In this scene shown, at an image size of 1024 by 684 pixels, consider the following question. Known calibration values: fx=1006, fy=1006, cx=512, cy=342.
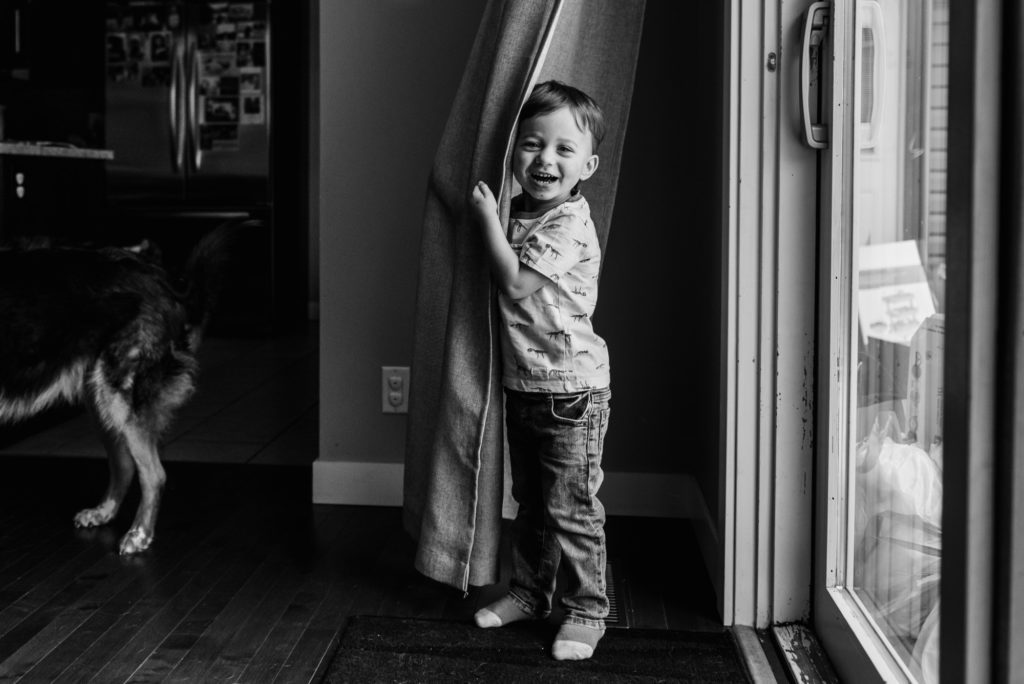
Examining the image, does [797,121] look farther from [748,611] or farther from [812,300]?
[748,611]

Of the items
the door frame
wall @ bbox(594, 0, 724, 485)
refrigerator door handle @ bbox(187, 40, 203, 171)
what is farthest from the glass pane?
refrigerator door handle @ bbox(187, 40, 203, 171)

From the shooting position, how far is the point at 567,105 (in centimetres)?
183

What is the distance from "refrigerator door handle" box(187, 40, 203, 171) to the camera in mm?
6105

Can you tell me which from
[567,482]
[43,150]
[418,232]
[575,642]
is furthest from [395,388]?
[43,150]

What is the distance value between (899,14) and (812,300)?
1.85ft

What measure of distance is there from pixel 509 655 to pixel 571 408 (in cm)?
47

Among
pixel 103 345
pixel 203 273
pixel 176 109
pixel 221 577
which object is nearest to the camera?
pixel 221 577

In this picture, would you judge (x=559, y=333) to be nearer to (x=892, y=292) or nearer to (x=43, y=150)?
(x=892, y=292)

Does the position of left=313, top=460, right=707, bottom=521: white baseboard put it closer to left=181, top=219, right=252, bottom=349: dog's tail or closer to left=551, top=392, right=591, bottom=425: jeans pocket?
left=181, top=219, right=252, bottom=349: dog's tail

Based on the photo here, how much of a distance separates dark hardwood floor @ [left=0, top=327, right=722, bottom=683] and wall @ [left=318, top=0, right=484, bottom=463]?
313mm

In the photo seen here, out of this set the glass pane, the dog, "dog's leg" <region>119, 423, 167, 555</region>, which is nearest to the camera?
the glass pane

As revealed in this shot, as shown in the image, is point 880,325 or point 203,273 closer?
point 880,325

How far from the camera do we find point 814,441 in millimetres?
1910

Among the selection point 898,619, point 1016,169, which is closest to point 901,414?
point 898,619
